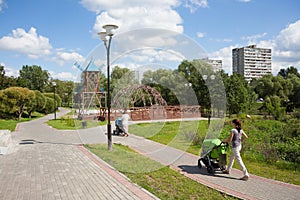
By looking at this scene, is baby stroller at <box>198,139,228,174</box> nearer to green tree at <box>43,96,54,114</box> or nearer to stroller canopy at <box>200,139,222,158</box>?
stroller canopy at <box>200,139,222,158</box>

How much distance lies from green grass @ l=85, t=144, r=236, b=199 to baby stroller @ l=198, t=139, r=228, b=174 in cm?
78

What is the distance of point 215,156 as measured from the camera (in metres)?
6.80

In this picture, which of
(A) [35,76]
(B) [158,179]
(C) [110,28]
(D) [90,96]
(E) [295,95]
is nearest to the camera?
(B) [158,179]

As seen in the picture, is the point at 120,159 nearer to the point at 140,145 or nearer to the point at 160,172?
the point at 160,172

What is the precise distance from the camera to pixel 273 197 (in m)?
4.96

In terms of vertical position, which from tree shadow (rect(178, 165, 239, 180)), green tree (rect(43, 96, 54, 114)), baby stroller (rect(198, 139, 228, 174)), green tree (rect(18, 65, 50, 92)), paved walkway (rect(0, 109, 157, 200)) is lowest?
paved walkway (rect(0, 109, 157, 200))

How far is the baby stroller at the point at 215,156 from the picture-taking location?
6.61m

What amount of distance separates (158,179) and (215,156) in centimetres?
167

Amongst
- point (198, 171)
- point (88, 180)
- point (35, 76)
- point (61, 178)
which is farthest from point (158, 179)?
point (35, 76)

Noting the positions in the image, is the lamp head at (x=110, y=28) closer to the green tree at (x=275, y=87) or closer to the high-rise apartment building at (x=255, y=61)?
the green tree at (x=275, y=87)

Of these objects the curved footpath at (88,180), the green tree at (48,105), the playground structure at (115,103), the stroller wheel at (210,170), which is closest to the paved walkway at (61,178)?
the curved footpath at (88,180)

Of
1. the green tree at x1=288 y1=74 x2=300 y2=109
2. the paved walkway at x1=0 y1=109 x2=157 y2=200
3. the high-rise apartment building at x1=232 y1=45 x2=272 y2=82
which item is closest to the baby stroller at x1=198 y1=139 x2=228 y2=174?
the paved walkway at x1=0 y1=109 x2=157 y2=200

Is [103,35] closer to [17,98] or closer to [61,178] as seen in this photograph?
[61,178]

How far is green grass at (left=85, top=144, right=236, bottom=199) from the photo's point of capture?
507 cm
